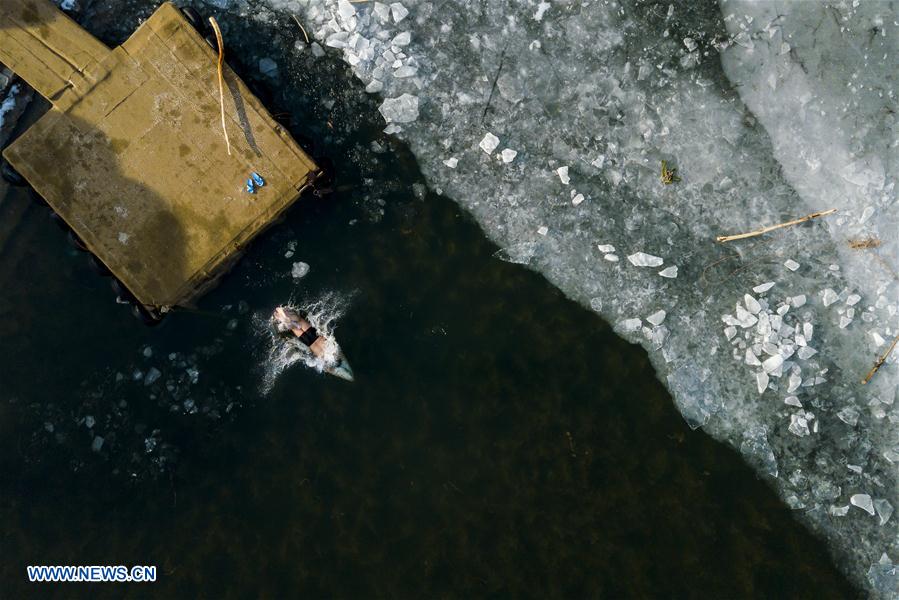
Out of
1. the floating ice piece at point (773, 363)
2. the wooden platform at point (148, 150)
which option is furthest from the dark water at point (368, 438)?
the floating ice piece at point (773, 363)

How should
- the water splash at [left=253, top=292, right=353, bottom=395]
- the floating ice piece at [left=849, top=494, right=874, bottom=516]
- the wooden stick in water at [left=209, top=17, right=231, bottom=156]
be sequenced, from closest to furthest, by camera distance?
the wooden stick in water at [left=209, top=17, right=231, bottom=156] < the floating ice piece at [left=849, top=494, right=874, bottom=516] < the water splash at [left=253, top=292, right=353, bottom=395]

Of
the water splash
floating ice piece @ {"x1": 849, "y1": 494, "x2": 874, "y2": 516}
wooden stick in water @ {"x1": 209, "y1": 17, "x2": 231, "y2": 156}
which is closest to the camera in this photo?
wooden stick in water @ {"x1": 209, "y1": 17, "x2": 231, "y2": 156}

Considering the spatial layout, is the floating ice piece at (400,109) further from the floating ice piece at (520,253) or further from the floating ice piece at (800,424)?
the floating ice piece at (800,424)

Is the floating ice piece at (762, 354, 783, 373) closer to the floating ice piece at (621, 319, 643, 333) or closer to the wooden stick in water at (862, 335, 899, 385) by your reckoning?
the wooden stick in water at (862, 335, 899, 385)

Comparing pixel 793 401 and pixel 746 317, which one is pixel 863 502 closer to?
pixel 793 401

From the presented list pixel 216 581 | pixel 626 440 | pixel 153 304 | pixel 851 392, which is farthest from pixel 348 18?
pixel 851 392

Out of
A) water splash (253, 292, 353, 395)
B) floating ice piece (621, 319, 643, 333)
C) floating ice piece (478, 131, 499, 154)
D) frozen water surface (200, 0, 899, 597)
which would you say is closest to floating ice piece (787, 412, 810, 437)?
frozen water surface (200, 0, 899, 597)
